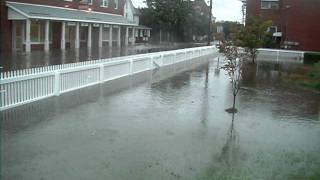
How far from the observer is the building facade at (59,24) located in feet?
111

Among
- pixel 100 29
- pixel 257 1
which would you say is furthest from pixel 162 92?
pixel 257 1

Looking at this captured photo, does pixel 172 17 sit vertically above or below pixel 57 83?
above

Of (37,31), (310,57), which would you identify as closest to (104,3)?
(37,31)

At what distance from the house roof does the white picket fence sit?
1527 centimetres

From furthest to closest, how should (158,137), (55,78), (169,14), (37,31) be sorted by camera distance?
(169,14)
(37,31)
(55,78)
(158,137)

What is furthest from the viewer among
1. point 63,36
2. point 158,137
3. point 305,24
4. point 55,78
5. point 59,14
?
point 305,24

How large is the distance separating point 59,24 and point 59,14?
189 cm

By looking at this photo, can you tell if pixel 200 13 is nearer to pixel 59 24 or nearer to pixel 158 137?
pixel 59 24

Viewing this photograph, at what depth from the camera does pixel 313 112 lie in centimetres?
1334

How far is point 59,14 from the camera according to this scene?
38.9 m

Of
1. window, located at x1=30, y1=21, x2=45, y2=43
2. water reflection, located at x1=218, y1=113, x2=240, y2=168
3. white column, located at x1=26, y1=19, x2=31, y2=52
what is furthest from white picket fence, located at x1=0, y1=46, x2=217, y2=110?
window, located at x1=30, y1=21, x2=45, y2=43

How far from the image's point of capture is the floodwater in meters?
7.08

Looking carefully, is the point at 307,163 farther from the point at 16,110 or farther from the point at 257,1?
the point at 257,1

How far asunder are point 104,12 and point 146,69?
1237 inches
